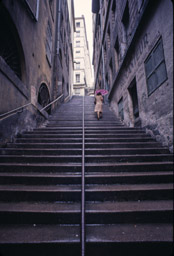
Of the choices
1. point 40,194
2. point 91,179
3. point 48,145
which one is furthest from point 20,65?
point 91,179

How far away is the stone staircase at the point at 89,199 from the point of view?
2.02 meters

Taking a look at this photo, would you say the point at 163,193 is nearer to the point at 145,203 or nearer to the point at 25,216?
the point at 145,203

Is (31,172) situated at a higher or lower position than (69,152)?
lower

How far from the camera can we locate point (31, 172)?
351 centimetres

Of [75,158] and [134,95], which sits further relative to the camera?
[134,95]

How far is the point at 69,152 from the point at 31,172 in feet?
3.89

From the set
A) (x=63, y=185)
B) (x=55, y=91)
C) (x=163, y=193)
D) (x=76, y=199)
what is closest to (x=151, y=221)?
(x=163, y=193)

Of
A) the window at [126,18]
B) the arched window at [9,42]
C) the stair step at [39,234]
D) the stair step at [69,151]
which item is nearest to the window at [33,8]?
the arched window at [9,42]

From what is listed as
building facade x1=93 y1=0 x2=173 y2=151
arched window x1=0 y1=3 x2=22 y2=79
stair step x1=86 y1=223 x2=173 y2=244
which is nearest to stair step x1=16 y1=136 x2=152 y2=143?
building facade x1=93 y1=0 x2=173 y2=151

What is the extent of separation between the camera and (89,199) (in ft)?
9.29

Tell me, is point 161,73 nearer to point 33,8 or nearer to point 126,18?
point 33,8

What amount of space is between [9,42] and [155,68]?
17.2 ft

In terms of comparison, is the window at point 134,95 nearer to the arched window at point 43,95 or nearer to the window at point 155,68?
the window at point 155,68
